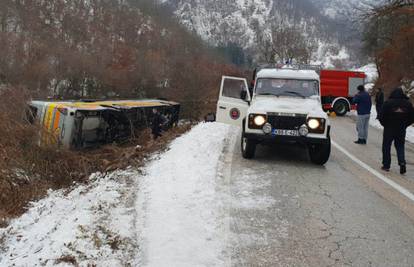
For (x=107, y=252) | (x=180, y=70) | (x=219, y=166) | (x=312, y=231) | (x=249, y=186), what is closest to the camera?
(x=107, y=252)

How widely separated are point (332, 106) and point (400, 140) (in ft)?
48.4

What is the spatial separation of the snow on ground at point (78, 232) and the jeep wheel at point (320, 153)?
13.5 ft

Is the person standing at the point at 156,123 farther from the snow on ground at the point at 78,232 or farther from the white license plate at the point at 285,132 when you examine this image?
the snow on ground at the point at 78,232

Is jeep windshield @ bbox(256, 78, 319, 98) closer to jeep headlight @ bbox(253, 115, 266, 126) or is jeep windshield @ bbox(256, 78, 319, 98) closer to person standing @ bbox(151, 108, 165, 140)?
jeep headlight @ bbox(253, 115, 266, 126)

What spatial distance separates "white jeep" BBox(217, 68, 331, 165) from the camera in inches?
327

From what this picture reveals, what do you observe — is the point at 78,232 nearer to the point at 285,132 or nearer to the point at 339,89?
the point at 285,132

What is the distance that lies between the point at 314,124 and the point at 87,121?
8.76 meters

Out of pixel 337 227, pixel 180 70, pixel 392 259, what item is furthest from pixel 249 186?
pixel 180 70

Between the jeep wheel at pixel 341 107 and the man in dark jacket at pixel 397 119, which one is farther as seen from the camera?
the jeep wheel at pixel 341 107

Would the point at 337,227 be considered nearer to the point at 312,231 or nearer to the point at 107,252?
the point at 312,231

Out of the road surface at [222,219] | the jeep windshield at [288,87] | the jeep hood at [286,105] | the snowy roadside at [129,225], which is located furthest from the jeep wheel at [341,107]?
the snowy roadside at [129,225]

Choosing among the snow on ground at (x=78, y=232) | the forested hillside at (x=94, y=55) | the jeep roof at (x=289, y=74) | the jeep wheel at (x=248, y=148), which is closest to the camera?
the snow on ground at (x=78, y=232)

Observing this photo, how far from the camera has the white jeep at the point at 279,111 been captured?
8.31m

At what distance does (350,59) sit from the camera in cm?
18138
